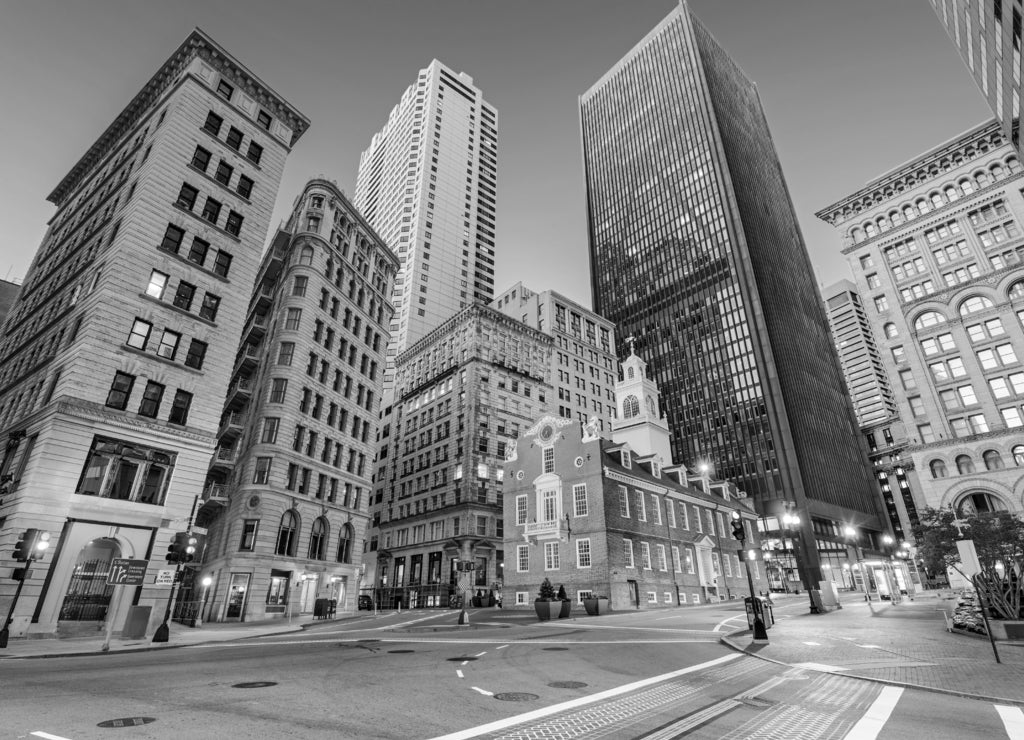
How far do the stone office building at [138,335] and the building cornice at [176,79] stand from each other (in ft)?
0.46

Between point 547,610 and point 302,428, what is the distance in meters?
24.5

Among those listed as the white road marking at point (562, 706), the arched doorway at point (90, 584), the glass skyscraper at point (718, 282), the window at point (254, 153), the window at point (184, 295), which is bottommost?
the white road marking at point (562, 706)

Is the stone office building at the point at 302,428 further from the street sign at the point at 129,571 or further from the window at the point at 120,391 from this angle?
the street sign at the point at 129,571

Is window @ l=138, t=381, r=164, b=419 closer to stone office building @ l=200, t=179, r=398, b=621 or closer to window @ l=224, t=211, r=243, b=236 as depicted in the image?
stone office building @ l=200, t=179, r=398, b=621

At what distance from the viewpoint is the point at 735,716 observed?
26.9ft

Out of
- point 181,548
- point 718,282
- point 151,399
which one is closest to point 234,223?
point 151,399

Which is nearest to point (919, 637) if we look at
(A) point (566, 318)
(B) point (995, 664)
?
(B) point (995, 664)

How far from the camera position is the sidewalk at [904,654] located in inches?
400

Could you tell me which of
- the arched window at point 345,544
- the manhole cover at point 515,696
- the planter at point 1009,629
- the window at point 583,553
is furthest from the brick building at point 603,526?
the manhole cover at point 515,696

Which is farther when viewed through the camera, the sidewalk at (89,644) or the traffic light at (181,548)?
the traffic light at (181,548)

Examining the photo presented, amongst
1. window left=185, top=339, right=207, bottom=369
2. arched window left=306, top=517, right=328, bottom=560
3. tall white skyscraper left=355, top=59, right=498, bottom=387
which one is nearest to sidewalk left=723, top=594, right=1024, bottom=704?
window left=185, top=339, right=207, bottom=369

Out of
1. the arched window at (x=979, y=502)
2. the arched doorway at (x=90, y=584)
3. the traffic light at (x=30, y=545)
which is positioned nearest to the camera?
the traffic light at (x=30, y=545)

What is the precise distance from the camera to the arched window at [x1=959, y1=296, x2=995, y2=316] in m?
60.9

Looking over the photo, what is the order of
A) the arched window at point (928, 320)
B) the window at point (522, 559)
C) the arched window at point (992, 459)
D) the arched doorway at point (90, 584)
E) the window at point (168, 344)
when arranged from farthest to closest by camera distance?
1. the arched window at point (928, 320)
2. the arched window at point (992, 459)
3. the window at point (522, 559)
4. the window at point (168, 344)
5. the arched doorway at point (90, 584)
